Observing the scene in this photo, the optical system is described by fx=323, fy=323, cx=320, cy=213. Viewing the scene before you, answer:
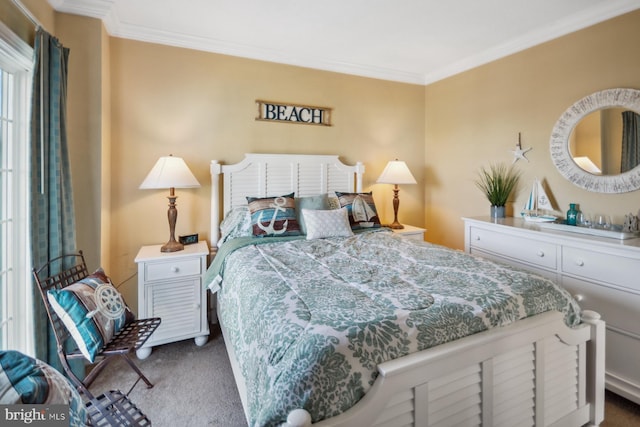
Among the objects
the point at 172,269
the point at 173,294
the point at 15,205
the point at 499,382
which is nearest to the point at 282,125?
the point at 172,269

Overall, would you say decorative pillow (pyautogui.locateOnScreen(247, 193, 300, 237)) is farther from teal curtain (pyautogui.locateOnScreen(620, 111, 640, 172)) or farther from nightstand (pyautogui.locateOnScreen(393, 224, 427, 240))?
teal curtain (pyautogui.locateOnScreen(620, 111, 640, 172))

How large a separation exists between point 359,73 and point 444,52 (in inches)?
35.3

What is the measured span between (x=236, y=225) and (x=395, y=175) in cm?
176

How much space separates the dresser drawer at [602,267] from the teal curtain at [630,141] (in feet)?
→ 2.45

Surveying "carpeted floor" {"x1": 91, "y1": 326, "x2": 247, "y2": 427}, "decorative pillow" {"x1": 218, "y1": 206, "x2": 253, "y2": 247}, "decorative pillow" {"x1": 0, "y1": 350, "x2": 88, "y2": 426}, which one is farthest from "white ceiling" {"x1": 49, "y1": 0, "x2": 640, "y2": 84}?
"carpeted floor" {"x1": 91, "y1": 326, "x2": 247, "y2": 427}

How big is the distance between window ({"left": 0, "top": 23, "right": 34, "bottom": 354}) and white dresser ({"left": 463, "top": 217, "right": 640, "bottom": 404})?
11.1ft

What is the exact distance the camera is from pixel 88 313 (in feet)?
5.55

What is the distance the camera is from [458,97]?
Result: 363cm

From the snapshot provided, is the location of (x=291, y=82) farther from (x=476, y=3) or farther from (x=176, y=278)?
(x=176, y=278)

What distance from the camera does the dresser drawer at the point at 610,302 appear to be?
1925 mm

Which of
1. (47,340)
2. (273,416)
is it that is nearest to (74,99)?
(47,340)

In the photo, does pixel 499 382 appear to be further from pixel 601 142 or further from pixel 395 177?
pixel 395 177

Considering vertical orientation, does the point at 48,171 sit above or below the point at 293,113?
below

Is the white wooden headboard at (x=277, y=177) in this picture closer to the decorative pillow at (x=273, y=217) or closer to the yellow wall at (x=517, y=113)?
Answer: the decorative pillow at (x=273, y=217)
